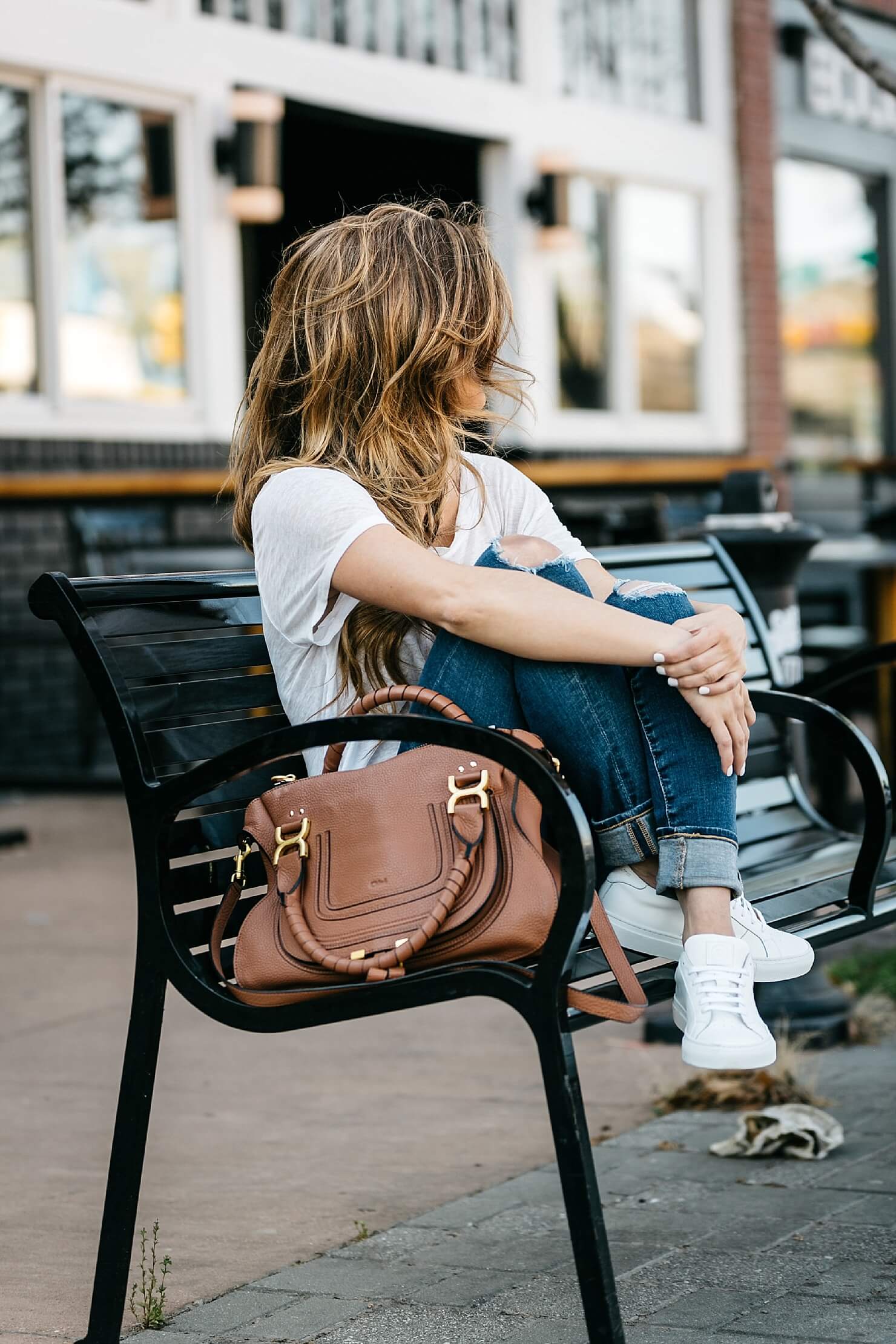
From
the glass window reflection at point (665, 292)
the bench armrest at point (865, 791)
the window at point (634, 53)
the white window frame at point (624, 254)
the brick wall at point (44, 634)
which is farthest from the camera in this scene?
the glass window reflection at point (665, 292)

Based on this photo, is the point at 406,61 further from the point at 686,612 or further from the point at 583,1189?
the point at 583,1189

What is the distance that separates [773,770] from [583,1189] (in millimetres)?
1823

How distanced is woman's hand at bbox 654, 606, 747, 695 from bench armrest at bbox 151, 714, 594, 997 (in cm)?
25

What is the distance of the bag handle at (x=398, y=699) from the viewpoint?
2381 mm

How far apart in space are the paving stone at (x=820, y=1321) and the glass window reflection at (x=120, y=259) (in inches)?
277

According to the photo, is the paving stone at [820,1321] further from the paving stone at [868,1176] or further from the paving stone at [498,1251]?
the paving stone at [868,1176]

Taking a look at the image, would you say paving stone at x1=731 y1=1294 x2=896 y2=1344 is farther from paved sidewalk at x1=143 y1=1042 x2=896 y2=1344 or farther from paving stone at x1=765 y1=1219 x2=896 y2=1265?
paving stone at x1=765 y1=1219 x2=896 y2=1265

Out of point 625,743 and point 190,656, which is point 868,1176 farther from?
point 190,656

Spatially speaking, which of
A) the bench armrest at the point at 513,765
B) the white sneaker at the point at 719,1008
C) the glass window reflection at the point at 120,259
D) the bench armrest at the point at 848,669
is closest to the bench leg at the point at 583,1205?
the bench armrest at the point at 513,765

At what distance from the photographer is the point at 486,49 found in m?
10.8

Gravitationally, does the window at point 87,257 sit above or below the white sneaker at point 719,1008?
above

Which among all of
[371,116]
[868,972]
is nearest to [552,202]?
[371,116]

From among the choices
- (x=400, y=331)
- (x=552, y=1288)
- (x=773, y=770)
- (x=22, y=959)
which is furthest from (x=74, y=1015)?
(x=400, y=331)

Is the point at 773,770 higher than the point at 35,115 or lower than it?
lower
